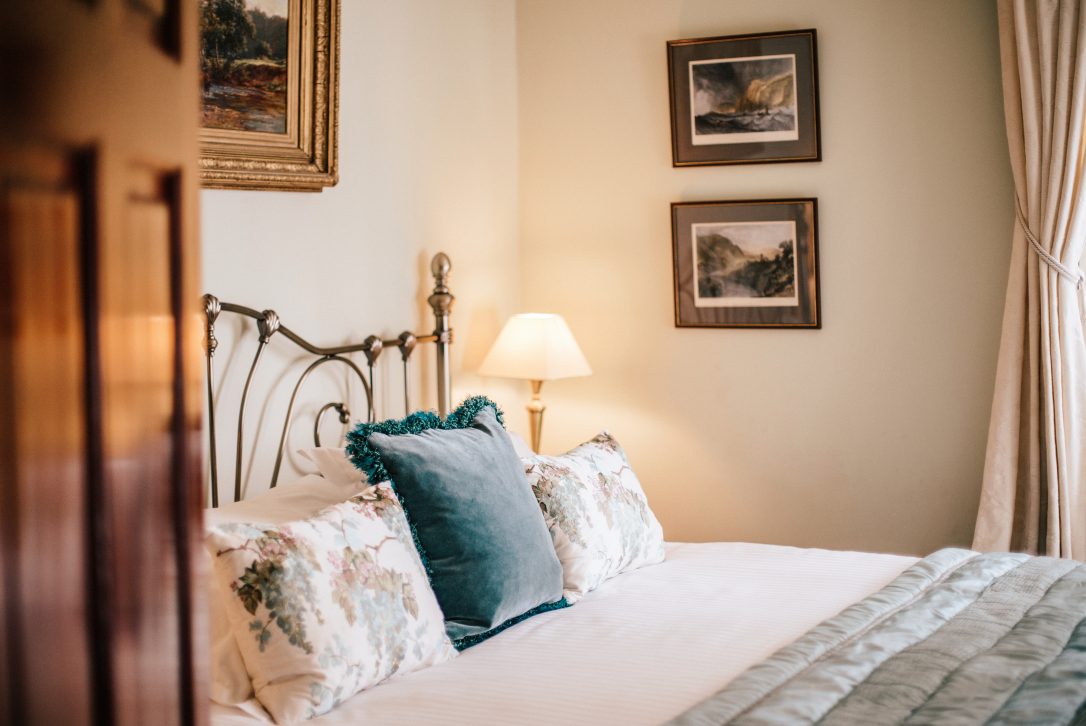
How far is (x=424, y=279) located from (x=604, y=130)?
37.4 inches

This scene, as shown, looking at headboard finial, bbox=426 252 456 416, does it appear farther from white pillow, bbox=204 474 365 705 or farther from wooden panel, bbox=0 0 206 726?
wooden panel, bbox=0 0 206 726

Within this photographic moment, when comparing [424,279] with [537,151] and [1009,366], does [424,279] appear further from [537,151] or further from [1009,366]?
[1009,366]

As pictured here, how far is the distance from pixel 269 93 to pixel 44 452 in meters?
2.20

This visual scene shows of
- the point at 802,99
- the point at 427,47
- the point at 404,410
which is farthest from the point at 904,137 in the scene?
the point at 404,410

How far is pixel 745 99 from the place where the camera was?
3.43 metres

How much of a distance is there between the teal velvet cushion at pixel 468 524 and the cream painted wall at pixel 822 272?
1.49 meters

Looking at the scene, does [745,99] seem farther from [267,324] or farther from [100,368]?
[100,368]

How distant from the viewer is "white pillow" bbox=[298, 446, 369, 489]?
7.27 ft

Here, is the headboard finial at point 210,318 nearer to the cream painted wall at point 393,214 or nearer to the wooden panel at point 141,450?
the cream painted wall at point 393,214

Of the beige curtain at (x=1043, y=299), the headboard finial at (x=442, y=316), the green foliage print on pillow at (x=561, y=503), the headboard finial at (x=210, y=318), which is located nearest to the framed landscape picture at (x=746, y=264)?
the beige curtain at (x=1043, y=299)

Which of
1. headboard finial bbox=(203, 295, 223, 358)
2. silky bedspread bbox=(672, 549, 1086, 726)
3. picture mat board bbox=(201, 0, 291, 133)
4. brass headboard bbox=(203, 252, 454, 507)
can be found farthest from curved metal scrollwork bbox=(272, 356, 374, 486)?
silky bedspread bbox=(672, 549, 1086, 726)

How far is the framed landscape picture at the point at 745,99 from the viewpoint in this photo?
3.35 m

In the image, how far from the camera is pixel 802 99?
3355 mm

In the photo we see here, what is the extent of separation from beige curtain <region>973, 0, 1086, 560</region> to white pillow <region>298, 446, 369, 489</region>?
1.95 meters
